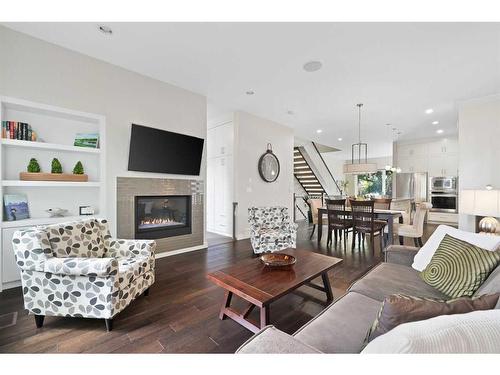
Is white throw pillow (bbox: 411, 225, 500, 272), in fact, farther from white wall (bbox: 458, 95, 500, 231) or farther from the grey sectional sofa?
white wall (bbox: 458, 95, 500, 231)

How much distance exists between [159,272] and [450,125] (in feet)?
24.6

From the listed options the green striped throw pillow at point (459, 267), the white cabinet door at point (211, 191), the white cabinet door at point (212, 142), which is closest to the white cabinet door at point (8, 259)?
the white cabinet door at point (211, 191)

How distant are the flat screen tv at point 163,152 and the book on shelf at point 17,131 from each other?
106 centimetres

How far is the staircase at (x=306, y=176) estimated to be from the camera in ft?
27.3

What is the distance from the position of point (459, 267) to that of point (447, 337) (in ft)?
3.86

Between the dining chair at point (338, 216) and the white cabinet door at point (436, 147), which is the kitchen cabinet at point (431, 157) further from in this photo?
the dining chair at point (338, 216)

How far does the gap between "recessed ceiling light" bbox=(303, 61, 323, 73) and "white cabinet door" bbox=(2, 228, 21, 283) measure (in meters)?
4.02

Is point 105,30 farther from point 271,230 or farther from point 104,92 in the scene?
point 271,230

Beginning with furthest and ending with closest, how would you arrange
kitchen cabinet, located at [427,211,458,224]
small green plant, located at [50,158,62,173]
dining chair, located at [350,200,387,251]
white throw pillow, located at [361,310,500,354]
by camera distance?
kitchen cabinet, located at [427,211,458,224] → dining chair, located at [350,200,387,251] → small green plant, located at [50,158,62,173] → white throw pillow, located at [361,310,500,354]

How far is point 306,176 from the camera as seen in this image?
8688 mm

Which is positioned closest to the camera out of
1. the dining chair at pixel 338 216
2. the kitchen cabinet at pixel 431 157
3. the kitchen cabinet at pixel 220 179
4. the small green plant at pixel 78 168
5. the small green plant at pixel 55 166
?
the small green plant at pixel 55 166

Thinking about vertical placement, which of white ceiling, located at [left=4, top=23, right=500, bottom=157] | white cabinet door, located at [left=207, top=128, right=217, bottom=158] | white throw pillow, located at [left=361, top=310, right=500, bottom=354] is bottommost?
white throw pillow, located at [left=361, top=310, right=500, bottom=354]

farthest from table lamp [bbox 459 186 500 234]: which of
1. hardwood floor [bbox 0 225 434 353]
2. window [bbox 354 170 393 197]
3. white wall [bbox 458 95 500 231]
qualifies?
window [bbox 354 170 393 197]

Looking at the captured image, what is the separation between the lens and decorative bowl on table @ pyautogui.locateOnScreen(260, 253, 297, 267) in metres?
1.99
